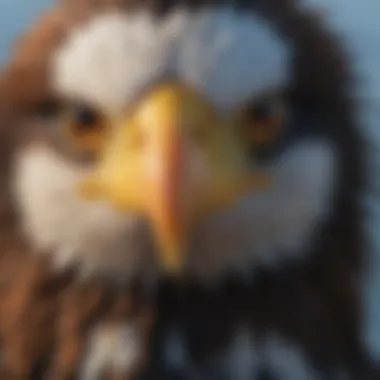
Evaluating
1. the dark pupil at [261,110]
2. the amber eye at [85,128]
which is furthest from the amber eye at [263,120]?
the amber eye at [85,128]

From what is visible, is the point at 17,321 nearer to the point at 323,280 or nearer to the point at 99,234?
the point at 99,234

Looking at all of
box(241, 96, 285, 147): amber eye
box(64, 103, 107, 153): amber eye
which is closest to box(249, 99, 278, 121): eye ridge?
box(241, 96, 285, 147): amber eye

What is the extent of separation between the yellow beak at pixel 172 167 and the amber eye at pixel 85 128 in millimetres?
16

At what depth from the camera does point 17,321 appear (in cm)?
205

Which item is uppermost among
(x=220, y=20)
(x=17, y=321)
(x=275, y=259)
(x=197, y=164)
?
(x=220, y=20)

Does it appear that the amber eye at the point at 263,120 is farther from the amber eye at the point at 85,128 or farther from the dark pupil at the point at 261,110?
the amber eye at the point at 85,128

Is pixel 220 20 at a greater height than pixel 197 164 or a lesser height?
greater

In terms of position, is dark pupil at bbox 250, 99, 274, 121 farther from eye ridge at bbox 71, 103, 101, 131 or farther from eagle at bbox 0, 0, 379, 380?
eye ridge at bbox 71, 103, 101, 131

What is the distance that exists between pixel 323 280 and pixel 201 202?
0.81 feet

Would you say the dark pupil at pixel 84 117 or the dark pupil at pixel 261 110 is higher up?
the dark pupil at pixel 261 110

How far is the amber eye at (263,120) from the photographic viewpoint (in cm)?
193

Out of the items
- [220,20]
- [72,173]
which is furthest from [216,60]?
[72,173]

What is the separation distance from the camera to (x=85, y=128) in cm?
194

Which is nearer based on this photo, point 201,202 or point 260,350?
point 201,202
